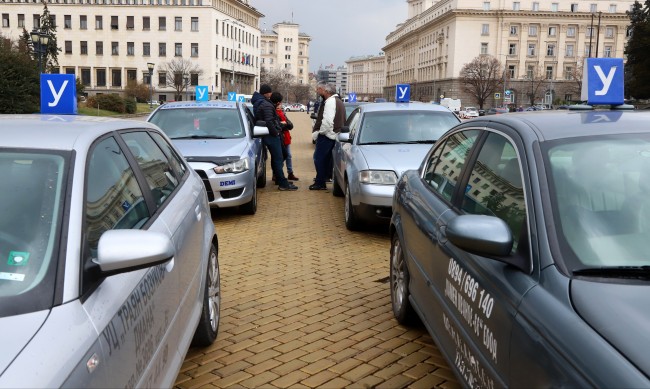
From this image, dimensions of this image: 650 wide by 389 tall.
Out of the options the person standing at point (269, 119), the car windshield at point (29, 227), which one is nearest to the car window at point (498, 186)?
the car windshield at point (29, 227)

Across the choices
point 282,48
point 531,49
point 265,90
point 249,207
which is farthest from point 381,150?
point 282,48

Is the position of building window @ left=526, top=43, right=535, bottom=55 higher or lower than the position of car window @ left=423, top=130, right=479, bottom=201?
higher

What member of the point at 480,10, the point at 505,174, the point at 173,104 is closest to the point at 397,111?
the point at 173,104

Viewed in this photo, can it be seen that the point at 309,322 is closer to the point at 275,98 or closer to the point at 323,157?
the point at 323,157

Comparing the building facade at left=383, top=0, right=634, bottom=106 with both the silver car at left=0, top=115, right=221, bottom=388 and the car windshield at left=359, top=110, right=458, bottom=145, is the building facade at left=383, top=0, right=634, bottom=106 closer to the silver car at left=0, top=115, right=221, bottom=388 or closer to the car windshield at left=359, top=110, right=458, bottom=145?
the car windshield at left=359, top=110, right=458, bottom=145

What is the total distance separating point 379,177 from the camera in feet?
25.4

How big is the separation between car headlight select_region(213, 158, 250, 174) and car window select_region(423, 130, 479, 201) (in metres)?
4.67

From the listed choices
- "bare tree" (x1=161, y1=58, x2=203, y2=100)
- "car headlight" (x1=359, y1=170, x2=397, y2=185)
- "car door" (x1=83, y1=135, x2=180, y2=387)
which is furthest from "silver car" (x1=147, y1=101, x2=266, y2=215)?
"bare tree" (x1=161, y1=58, x2=203, y2=100)

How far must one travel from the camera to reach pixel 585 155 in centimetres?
295

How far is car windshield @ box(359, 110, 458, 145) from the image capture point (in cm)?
901

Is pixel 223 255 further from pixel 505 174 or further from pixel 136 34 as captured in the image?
pixel 136 34

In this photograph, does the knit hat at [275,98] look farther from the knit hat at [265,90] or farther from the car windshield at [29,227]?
the car windshield at [29,227]

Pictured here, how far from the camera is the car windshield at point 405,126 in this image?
901cm

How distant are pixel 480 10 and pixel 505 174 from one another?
115621 millimetres
